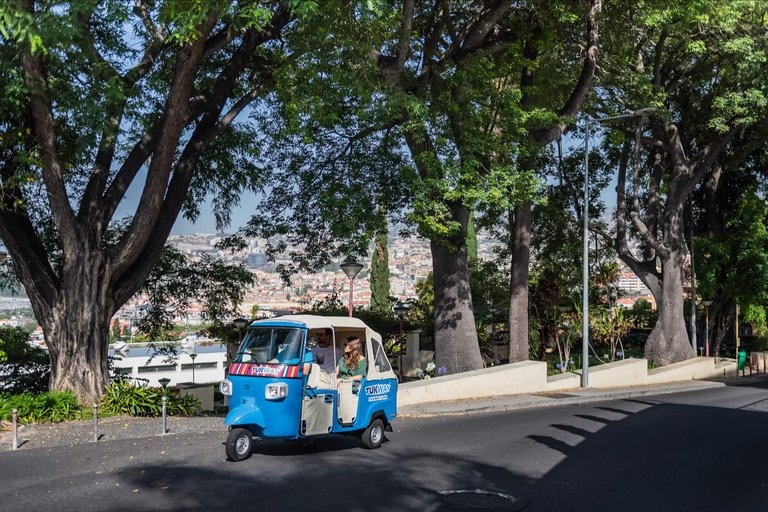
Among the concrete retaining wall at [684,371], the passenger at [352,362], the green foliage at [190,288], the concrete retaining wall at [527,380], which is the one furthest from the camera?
the concrete retaining wall at [684,371]

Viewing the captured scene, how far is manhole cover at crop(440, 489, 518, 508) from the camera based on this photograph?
26.5 ft

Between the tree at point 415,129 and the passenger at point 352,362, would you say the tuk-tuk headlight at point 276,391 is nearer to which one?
the passenger at point 352,362

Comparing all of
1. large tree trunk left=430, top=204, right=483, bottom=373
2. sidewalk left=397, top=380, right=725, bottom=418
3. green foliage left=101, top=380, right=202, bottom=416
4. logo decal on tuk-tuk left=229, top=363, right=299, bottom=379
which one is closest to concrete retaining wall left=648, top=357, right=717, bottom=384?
sidewalk left=397, top=380, right=725, bottom=418

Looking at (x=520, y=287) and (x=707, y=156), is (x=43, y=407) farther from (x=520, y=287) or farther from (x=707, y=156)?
(x=707, y=156)

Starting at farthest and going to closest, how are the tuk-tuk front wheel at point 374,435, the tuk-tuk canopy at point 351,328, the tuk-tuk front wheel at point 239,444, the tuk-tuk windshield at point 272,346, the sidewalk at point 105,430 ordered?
the sidewalk at point 105,430, the tuk-tuk front wheel at point 374,435, the tuk-tuk canopy at point 351,328, the tuk-tuk windshield at point 272,346, the tuk-tuk front wheel at point 239,444

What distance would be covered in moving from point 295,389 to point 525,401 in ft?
31.7

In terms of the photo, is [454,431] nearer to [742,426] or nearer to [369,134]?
[742,426]

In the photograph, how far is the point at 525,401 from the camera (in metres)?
18.4

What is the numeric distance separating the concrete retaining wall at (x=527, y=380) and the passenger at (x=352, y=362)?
5.23 meters

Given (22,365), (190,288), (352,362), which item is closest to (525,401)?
(352,362)

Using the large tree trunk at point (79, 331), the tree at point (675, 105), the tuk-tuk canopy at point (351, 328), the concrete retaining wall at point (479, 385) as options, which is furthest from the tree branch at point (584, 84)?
the large tree trunk at point (79, 331)

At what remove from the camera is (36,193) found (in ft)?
62.6

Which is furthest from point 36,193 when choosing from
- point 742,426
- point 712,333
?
point 712,333

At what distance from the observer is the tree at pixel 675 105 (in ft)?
82.2
